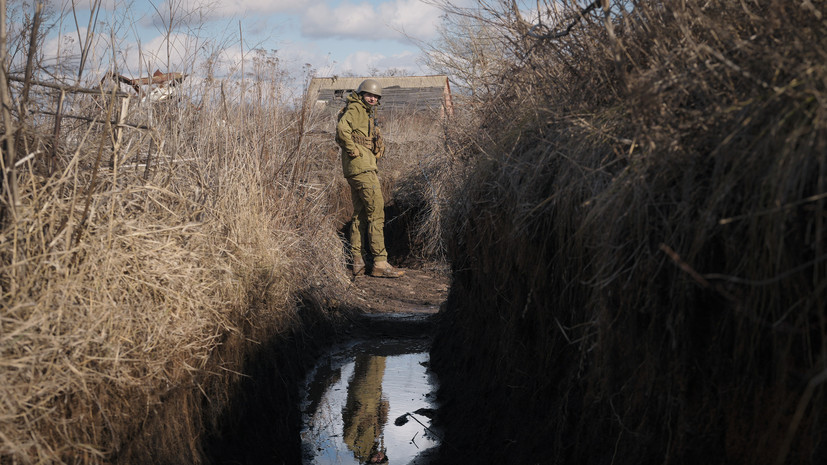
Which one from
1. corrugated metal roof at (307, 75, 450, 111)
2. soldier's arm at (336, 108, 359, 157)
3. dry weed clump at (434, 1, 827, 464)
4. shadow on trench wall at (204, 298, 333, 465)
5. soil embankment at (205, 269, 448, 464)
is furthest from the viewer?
corrugated metal roof at (307, 75, 450, 111)

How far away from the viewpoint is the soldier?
9055 millimetres

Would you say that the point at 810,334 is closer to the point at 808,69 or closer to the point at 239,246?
the point at 808,69

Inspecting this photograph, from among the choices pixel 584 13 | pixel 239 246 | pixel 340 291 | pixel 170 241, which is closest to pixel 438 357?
pixel 340 291

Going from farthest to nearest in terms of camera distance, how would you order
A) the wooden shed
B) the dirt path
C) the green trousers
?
the wooden shed → the green trousers → the dirt path

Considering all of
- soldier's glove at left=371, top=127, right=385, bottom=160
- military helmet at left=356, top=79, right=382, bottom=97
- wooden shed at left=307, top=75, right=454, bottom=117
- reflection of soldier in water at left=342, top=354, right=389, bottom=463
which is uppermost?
wooden shed at left=307, top=75, right=454, bottom=117

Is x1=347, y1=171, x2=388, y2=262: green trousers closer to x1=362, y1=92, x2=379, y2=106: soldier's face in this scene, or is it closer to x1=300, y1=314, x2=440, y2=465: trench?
x1=362, y1=92, x2=379, y2=106: soldier's face

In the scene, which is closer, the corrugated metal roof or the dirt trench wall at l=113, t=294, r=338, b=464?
the dirt trench wall at l=113, t=294, r=338, b=464

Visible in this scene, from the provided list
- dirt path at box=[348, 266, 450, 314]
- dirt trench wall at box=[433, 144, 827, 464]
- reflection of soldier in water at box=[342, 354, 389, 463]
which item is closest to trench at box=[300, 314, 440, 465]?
reflection of soldier in water at box=[342, 354, 389, 463]

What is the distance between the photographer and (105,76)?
4.43 m

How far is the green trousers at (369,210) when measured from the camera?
9312 millimetres

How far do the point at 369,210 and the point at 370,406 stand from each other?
4195 mm

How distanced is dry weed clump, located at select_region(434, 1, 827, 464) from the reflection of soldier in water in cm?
122

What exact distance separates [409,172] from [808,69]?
9.44m

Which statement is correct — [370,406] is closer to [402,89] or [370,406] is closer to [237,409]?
[237,409]
